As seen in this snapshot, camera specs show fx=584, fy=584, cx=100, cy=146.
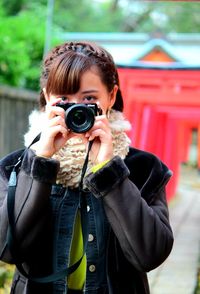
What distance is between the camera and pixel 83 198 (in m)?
1.75

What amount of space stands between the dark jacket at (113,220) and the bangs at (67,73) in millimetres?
206

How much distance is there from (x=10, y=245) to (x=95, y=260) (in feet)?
0.83

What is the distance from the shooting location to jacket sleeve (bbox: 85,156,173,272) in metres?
1.61

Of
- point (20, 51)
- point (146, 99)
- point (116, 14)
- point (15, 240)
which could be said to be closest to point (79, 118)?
point (15, 240)

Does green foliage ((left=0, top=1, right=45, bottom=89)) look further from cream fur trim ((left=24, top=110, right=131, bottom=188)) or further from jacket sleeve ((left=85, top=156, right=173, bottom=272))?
jacket sleeve ((left=85, top=156, right=173, bottom=272))

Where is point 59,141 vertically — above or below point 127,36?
below

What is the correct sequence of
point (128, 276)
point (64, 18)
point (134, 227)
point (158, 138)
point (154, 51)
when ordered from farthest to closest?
point (64, 18), point (154, 51), point (158, 138), point (128, 276), point (134, 227)

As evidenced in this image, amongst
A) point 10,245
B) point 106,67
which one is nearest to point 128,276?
point 10,245

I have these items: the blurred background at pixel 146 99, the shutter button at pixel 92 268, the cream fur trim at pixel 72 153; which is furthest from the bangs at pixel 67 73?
the blurred background at pixel 146 99

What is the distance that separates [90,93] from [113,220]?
14.8 inches

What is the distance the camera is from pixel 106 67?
5.85 ft

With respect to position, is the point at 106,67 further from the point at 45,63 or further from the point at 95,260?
the point at 95,260

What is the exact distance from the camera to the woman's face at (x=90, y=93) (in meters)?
1.70

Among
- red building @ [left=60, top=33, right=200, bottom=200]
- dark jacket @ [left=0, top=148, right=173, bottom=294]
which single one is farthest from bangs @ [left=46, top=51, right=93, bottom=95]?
red building @ [left=60, top=33, right=200, bottom=200]
